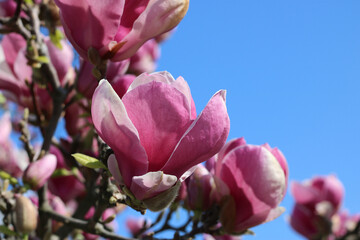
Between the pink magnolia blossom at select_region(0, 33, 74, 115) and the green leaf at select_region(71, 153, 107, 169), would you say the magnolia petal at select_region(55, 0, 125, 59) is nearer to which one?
the green leaf at select_region(71, 153, 107, 169)

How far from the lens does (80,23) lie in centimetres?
65

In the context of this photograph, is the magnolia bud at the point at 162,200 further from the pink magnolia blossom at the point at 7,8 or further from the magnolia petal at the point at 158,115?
the pink magnolia blossom at the point at 7,8

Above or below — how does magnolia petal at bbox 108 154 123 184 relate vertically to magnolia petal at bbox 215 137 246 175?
above

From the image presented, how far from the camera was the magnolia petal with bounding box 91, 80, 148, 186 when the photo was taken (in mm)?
520

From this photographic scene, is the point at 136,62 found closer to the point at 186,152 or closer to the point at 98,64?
the point at 98,64

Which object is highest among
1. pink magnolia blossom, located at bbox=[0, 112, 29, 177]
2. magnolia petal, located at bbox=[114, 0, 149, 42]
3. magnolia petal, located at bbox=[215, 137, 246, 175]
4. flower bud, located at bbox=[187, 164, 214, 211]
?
magnolia petal, located at bbox=[114, 0, 149, 42]

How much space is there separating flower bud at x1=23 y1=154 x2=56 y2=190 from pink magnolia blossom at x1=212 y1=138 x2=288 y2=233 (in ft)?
1.32

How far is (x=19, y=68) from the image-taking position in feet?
3.97

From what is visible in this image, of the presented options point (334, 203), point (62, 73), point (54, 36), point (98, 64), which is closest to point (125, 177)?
point (98, 64)

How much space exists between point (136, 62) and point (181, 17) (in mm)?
862

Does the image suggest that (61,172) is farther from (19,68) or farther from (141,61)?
(141,61)

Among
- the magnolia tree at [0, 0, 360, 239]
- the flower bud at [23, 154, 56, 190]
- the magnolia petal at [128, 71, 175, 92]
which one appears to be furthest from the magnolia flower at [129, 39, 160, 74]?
the magnolia petal at [128, 71, 175, 92]

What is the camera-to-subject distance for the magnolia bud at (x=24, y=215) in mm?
925

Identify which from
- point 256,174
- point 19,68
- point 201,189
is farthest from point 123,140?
point 19,68
